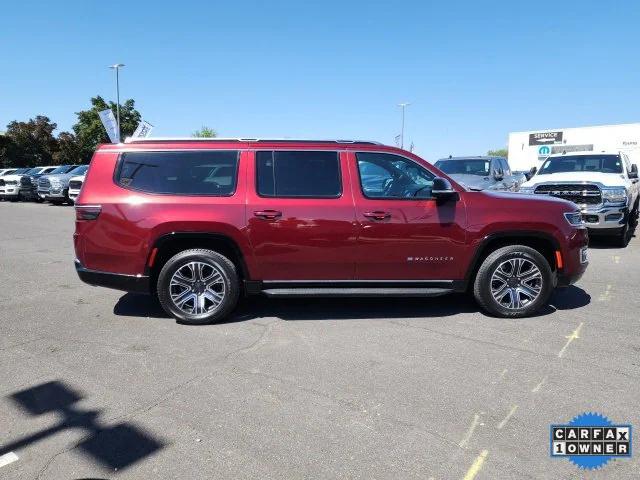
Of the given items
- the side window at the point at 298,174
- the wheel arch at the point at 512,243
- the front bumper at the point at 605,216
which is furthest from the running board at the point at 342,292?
the front bumper at the point at 605,216

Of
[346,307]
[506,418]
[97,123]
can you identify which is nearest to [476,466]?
[506,418]

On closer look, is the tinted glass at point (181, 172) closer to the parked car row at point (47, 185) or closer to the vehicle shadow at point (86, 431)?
the vehicle shadow at point (86, 431)

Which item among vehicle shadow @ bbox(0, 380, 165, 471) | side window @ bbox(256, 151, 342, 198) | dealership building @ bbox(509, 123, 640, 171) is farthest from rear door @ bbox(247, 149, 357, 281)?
dealership building @ bbox(509, 123, 640, 171)

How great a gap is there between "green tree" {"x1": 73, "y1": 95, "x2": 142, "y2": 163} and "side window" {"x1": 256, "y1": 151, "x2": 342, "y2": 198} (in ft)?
140

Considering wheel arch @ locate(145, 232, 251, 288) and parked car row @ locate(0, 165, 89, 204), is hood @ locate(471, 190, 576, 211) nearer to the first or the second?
wheel arch @ locate(145, 232, 251, 288)

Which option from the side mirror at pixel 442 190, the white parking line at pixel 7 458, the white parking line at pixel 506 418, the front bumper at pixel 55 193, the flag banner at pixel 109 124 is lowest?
the white parking line at pixel 7 458

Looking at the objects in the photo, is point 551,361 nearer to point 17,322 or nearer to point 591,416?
point 591,416

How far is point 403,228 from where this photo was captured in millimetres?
4883

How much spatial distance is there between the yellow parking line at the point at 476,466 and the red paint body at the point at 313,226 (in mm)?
2422

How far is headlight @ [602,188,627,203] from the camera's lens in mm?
8945

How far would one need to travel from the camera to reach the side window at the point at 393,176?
16.4 feet

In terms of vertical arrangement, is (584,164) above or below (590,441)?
above

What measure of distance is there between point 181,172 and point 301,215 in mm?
1317

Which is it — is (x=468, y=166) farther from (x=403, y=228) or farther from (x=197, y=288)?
(x=197, y=288)
